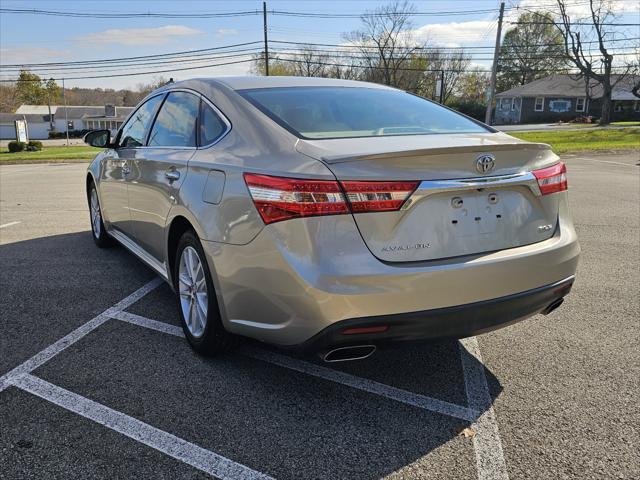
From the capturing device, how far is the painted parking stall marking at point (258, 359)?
234 centimetres

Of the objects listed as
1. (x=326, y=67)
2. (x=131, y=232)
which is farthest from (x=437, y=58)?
(x=131, y=232)

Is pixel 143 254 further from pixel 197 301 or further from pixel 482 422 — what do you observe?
pixel 482 422

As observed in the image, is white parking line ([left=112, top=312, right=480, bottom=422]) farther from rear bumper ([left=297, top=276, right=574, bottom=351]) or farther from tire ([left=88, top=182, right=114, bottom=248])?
tire ([left=88, top=182, right=114, bottom=248])

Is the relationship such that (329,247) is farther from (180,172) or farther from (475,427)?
(180,172)

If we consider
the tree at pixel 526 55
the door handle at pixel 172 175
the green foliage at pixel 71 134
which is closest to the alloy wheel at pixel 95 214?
the door handle at pixel 172 175

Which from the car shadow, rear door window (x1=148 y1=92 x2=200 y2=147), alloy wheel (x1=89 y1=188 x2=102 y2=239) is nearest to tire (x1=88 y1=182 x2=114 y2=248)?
alloy wheel (x1=89 y1=188 x2=102 y2=239)

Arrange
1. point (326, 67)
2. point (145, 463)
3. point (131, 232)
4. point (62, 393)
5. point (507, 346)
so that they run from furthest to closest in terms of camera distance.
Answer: point (326, 67) → point (131, 232) → point (507, 346) → point (62, 393) → point (145, 463)

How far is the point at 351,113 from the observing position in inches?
133

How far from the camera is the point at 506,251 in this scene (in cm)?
268

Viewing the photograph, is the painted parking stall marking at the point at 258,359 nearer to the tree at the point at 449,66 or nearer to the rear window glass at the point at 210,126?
the rear window glass at the point at 210,126

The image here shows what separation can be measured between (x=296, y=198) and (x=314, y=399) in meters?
1.12

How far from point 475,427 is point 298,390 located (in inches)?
36.7

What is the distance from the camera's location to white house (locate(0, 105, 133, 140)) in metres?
95.8

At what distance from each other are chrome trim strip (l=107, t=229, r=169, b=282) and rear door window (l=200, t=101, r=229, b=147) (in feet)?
3.37
